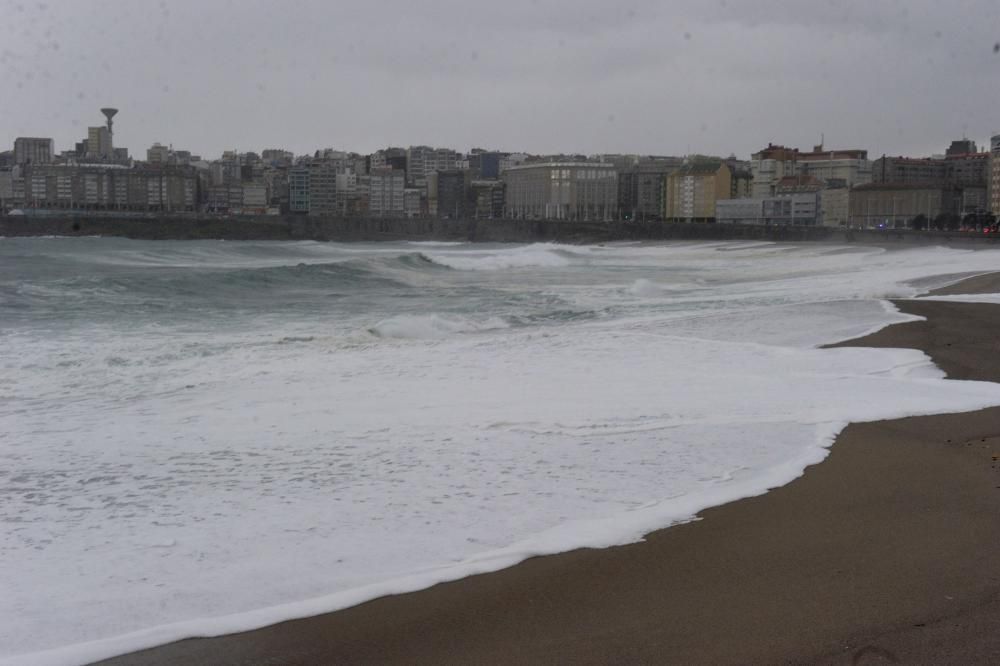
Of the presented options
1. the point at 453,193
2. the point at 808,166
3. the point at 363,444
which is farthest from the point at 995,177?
the point at 363,444

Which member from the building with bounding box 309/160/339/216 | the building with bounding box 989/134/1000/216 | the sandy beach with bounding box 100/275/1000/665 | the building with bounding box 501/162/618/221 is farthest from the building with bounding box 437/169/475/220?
the sandy beach with bounding box 100/275/1000/665

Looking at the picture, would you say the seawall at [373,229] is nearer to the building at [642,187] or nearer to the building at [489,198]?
the building at [642,187]

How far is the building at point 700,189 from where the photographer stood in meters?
145

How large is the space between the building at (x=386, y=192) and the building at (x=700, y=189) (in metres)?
49.8

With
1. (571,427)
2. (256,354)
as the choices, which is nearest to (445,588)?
(571,427)

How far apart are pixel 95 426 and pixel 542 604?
502cm

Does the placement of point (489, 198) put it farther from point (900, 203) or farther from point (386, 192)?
point (900, 203)

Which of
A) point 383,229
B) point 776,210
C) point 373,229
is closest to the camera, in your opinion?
point 373,229

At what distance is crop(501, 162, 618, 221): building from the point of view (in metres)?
168

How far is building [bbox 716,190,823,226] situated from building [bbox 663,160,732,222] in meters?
15.6

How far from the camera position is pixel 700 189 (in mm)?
147375

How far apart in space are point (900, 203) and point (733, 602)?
136 meters

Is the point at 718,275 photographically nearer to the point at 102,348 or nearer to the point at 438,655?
the point at 102,348

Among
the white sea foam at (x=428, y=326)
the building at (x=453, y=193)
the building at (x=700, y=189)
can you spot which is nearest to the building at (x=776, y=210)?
the building at (x=700, y=189)
